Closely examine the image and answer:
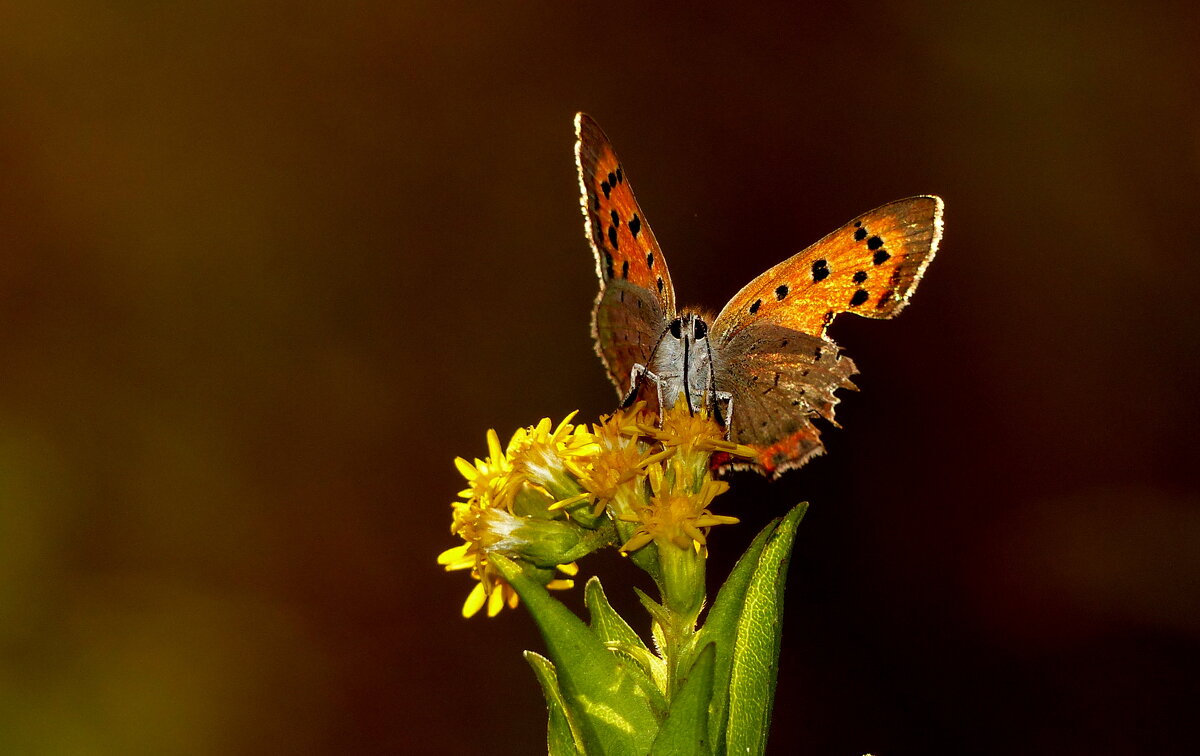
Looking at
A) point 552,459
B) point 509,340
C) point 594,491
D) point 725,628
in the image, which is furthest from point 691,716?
point 509,340

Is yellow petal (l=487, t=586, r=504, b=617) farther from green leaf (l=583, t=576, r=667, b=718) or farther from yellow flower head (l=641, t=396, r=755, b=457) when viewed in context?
yellow flower head (l=641, t=396, r=755, b=457)

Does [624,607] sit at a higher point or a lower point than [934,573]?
higher

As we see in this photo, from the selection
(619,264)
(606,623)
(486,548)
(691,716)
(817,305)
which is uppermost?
(619,264)

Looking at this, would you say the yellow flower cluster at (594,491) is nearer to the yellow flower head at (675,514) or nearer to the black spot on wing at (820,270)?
the yellow flower head at (675,514)

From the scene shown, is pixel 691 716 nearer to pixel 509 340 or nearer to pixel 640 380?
pixel 640 380

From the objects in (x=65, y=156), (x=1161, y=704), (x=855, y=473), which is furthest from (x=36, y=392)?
(x=1161, y=704)

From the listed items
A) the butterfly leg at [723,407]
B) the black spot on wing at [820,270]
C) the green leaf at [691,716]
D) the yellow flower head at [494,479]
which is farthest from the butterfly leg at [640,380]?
the green leaf at [691,716]

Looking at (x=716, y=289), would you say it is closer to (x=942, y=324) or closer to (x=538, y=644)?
(x=942, y=324)
